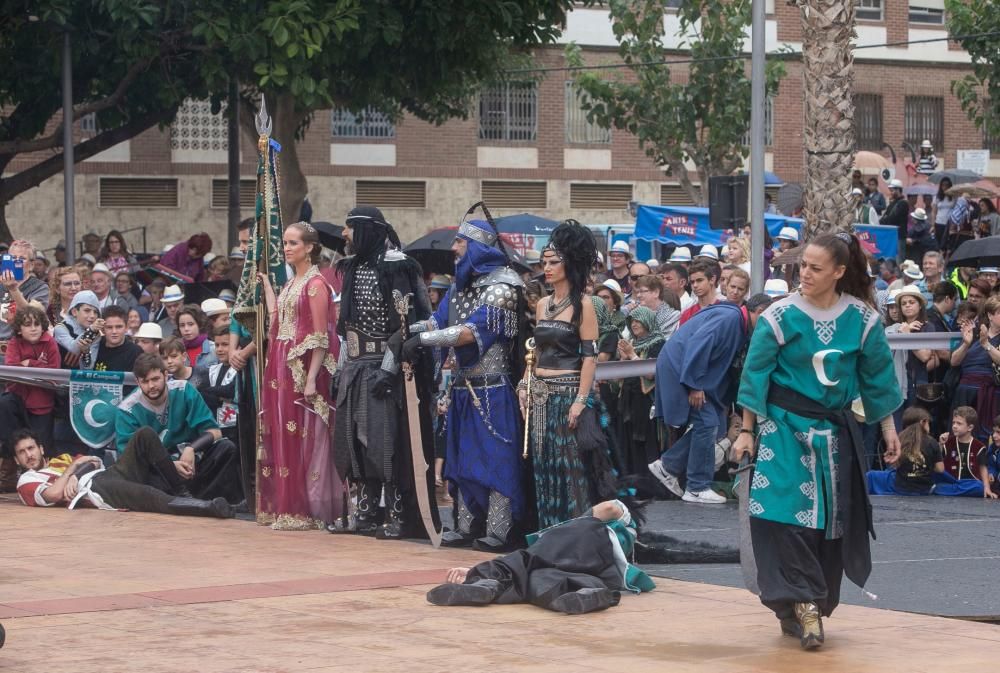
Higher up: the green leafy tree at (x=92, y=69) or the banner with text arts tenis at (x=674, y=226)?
the green leafy tree at (x=92, y=69)

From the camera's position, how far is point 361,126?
124 feet

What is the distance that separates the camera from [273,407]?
11.6 meters

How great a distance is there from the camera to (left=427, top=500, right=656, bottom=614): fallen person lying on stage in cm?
830

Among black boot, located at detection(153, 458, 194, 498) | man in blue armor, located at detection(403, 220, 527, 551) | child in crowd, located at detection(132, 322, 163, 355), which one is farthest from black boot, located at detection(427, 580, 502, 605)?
child in crowd, located at detection(132, 322, 163, 355)

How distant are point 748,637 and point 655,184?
3320cm

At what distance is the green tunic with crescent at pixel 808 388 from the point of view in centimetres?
752

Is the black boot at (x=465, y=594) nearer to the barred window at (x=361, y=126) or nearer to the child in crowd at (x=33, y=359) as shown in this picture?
the child in crowd at (x=33, y=359)

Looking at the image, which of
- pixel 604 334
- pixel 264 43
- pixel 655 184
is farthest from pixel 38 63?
pixel 655 184

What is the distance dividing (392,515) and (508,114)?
28.8m

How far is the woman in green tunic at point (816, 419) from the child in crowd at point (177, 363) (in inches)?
254

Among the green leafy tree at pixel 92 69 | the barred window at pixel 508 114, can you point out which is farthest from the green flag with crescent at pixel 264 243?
the barred window at pixel 508 114

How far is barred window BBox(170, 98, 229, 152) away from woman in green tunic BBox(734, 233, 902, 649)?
96.3 ft

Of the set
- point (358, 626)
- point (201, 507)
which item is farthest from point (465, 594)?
point (201, 507)

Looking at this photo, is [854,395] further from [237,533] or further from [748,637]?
[237,533]
